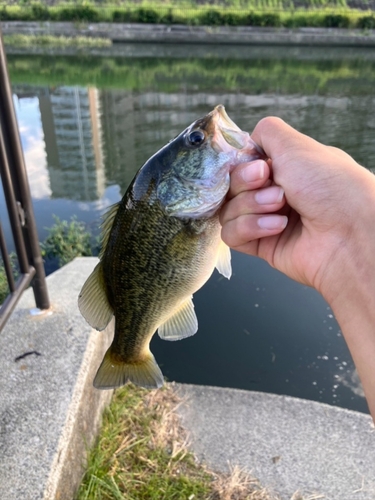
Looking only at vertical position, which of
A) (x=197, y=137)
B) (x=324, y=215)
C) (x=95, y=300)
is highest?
(x=197, y=137)

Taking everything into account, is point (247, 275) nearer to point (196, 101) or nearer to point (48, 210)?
point (48, 210)

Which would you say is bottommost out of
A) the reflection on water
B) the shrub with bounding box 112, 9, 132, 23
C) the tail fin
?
the reflection on water

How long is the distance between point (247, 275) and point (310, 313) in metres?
0.96

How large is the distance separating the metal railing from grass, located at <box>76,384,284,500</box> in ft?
3.32

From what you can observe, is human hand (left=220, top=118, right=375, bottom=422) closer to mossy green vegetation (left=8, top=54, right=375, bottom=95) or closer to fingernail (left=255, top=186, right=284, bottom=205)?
fingernail (left=255, top=186, right=284, bottom=205)

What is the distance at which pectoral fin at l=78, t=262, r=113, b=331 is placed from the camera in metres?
1.59

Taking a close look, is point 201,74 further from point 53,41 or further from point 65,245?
point 65,245

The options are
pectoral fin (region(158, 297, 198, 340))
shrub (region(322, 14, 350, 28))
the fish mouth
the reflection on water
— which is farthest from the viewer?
shrub (region(322, 14, 350, 28))

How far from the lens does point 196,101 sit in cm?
1479

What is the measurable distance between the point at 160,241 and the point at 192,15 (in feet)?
98.7

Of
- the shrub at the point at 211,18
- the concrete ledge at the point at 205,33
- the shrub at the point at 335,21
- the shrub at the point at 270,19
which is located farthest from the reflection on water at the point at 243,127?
the shrub at the point at 211,18

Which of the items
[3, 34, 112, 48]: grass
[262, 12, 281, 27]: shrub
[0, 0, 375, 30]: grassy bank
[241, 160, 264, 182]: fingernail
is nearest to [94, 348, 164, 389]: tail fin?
[241, 160, 264, 182]: fingernail

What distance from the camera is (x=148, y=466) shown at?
102 inches

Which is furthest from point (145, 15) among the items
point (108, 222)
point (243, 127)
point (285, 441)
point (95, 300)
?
point (95, 300)
